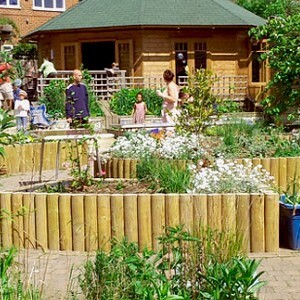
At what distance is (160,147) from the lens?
31.7ft

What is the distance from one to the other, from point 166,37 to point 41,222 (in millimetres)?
18836

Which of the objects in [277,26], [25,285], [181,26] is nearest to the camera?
[25,285]

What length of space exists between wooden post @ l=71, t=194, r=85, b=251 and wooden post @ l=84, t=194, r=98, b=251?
41 millimetres

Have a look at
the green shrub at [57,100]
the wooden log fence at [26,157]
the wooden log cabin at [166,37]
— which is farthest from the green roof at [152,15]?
the wooden log fence at [26,157]

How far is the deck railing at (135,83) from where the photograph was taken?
2288 cm

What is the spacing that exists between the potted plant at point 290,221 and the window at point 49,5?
104ft

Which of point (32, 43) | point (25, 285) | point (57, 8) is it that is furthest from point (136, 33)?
point (25, 285)

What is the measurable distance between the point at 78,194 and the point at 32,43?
27632mm

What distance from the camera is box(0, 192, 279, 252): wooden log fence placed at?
6.61 metres

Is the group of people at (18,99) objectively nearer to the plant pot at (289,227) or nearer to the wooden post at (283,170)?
the plant pot at (289,227)

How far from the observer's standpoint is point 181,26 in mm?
24531

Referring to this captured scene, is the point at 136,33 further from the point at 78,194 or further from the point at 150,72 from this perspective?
the point at 78,194

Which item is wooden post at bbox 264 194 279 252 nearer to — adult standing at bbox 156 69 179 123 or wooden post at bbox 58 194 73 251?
wooden post at bbox 58 194 73 251

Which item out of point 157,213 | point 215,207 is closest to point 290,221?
A: point 215,207
